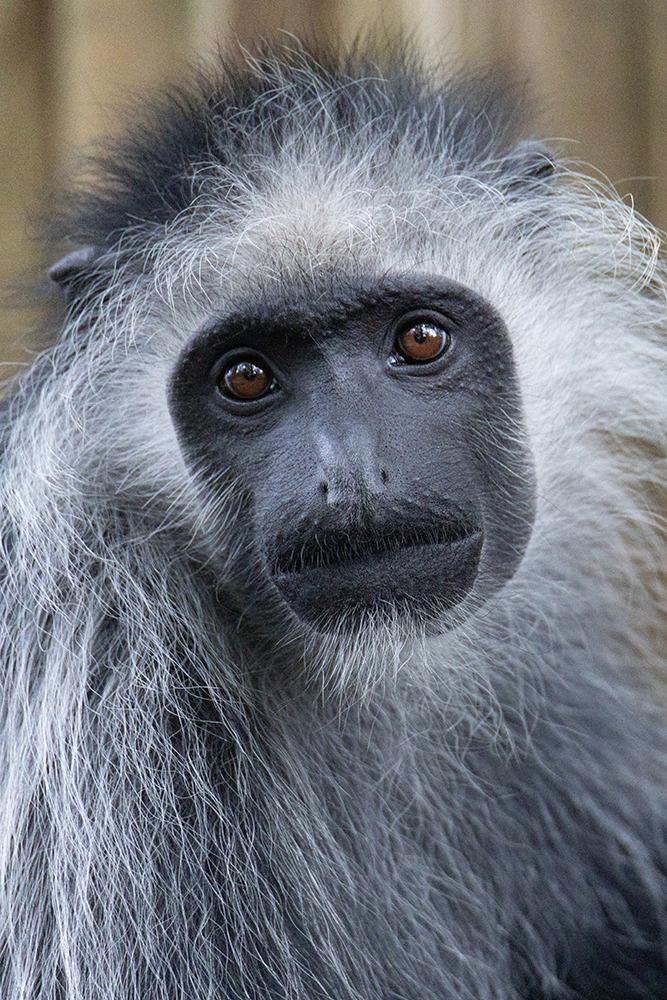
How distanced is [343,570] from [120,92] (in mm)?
1368

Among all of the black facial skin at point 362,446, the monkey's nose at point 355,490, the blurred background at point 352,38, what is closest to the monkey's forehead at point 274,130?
the black facial skin at point 362,446

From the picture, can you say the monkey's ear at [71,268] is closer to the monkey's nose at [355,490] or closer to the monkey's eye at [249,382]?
the monkey's eye at [249,382]

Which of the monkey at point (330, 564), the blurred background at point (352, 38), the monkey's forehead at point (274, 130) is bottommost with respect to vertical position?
the monkey at point (330, 564)

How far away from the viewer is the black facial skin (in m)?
1.42

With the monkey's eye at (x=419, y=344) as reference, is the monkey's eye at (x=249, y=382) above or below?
below

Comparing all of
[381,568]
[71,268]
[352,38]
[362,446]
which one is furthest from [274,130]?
[352,38]

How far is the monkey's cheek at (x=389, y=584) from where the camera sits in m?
1.44

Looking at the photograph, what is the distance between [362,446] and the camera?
55.5 inches

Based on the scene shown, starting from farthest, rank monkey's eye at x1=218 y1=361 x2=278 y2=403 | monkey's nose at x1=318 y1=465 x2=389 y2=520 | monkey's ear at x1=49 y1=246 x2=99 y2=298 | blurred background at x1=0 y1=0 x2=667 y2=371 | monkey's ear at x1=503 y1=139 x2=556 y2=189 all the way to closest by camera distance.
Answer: blurred background at x1=0 y1=0 x2=667 y2=371 < monkey's ear at x1=503 y1=139 x2=556 y2=189 < monkey's ear at x1=49 y1=246 x2=99 y2=298 < monkey's eye at x1=218 y1=361 x2=278 y2=403 < monkey's nose at x1=318 y1=465 x2=389 y2=520

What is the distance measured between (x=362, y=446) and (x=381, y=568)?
0.46ft

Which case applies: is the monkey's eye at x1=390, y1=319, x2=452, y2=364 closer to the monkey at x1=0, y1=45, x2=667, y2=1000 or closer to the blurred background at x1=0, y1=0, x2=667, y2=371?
the monkey at x1=0, y1=45, x2=667, y2=1000

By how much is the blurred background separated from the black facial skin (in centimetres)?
97

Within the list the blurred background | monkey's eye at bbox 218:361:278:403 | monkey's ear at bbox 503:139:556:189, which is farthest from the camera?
the blurred background

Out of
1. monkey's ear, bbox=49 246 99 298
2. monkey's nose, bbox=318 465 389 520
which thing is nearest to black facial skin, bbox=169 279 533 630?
monkey's nose, bbox=318 465 389 520
